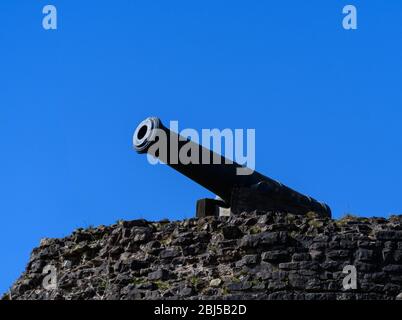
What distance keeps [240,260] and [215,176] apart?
318cm

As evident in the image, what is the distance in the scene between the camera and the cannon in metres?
19.5

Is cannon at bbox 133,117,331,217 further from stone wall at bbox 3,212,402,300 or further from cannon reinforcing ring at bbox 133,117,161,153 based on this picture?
stone wall at bbox 3,212,402,300

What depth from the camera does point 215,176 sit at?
19922 mm

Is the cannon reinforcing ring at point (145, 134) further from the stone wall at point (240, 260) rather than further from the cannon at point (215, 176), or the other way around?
the stone wall at point (240, 260)

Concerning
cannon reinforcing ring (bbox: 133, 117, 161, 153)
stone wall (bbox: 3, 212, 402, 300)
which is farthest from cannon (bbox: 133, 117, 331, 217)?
stone wall (bbox: 3, 212, 402, 300)

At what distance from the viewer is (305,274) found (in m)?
16.6

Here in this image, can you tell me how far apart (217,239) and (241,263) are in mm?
625

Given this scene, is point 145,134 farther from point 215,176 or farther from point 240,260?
point 240,260

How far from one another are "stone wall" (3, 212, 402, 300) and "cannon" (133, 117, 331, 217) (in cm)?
182

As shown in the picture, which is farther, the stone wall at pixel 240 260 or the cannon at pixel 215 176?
the cannon at pixel 215 176

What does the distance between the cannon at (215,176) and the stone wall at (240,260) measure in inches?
71.6

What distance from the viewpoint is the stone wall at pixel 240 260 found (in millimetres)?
16562

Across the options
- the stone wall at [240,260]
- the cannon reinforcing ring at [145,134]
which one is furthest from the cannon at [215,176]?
the stone wall at [240,260]
